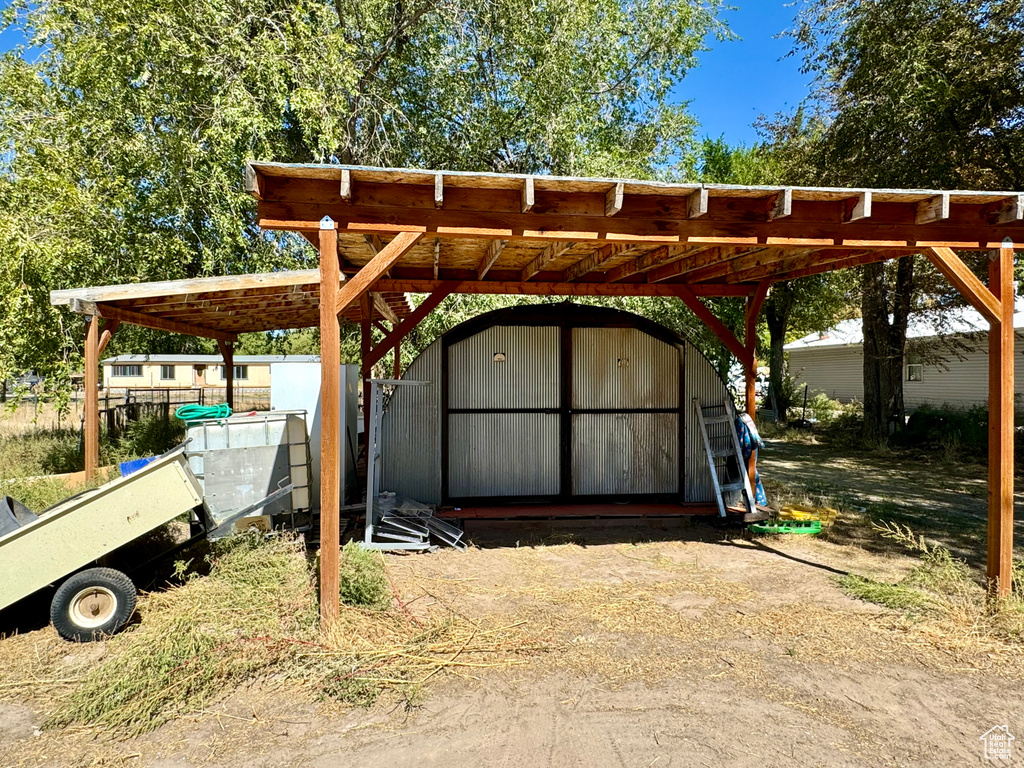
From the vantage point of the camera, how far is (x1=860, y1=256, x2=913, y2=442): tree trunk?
46.8 ft

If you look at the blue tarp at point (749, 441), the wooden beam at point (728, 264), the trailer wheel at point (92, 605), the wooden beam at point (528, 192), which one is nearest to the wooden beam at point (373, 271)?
the wooden beam at point (528, 192)

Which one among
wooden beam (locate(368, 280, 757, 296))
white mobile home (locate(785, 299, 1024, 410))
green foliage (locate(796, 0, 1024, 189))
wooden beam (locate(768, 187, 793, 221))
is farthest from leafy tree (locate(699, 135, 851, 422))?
wooden beam (locate(768, 187, 793, 221))

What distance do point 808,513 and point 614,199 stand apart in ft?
17.0

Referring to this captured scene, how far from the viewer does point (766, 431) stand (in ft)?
60.8

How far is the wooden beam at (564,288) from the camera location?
756 centimetres

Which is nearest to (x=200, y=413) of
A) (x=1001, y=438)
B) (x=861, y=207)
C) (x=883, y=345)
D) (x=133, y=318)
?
(x=133, y=318)

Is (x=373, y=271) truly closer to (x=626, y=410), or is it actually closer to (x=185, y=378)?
(x=626, y=410)

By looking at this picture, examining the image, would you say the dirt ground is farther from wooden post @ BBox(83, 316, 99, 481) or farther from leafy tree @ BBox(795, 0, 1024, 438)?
leafy tree @ BBox(795, 0, 1024, 438)

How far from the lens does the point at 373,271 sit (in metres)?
4.40

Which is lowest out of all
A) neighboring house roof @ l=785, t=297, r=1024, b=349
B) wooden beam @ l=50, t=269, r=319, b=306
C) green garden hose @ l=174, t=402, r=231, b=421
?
green garden hose @ l=174, t=402, r=231, b=421

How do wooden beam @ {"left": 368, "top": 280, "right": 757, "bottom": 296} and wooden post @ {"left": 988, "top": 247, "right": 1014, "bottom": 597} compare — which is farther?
wooden beam @ {"left": 368, "top": 280, "right": 757, "bottom": 296}

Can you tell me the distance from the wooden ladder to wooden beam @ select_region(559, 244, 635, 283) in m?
2.34

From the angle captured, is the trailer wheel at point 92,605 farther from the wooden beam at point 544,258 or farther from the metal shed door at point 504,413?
the metal shed door at point 504,413

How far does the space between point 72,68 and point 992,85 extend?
15.6 metres
